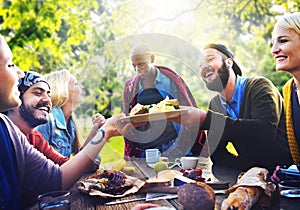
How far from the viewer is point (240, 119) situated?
1743mm

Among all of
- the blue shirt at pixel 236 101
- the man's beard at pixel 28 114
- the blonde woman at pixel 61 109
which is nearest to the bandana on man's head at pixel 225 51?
the blue shirt at pixel 236 101

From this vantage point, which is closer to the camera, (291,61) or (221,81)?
(291,61)

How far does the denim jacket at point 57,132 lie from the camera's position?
1.89 m

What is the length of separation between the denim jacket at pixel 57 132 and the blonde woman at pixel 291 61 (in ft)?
4.13

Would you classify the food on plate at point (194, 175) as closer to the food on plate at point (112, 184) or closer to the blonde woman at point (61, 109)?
the food on plate at point (112, 184)

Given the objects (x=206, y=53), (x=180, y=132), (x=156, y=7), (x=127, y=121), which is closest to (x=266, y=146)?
(x=180, y=132)

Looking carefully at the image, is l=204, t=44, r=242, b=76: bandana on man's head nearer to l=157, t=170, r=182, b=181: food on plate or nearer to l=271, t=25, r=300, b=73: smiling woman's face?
l=271, t=25, r=300, b=73: smiling woman's face

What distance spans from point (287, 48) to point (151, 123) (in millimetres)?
835

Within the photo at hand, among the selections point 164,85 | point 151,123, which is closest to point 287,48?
point 164,85

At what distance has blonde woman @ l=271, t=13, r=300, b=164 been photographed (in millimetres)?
1688

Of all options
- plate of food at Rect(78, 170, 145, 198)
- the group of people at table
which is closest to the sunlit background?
the group of people at table

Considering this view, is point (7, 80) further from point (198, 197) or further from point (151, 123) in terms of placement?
point (151, 123)

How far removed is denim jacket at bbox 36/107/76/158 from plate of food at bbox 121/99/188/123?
56 centimetres

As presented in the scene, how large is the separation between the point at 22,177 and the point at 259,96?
1275 millimetres
